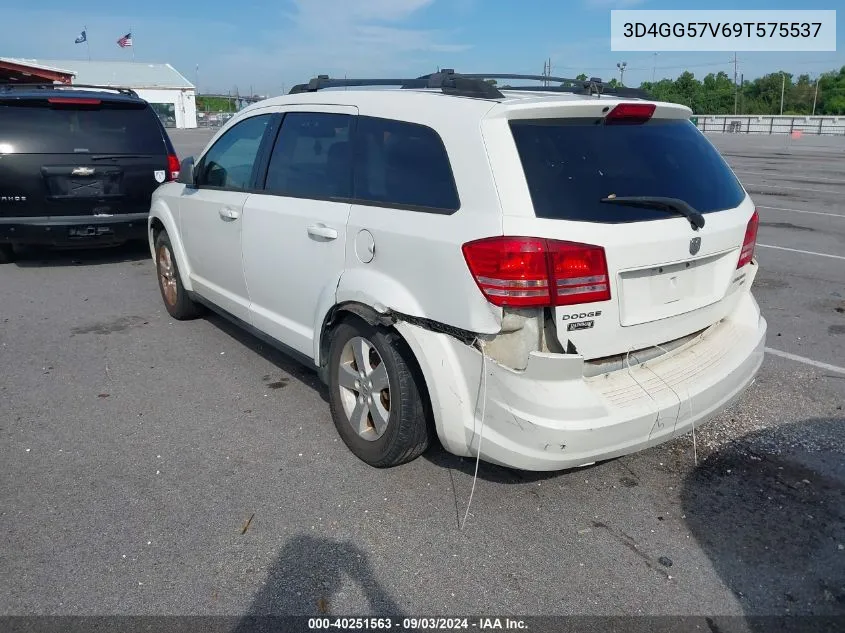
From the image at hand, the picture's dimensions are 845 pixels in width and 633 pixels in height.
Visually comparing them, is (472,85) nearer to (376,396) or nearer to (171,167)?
(376,396)

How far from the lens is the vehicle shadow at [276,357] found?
4.68 metres

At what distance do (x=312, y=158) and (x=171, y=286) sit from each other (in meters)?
2.66

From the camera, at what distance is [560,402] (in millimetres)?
2771

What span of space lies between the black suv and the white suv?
14.9 feet

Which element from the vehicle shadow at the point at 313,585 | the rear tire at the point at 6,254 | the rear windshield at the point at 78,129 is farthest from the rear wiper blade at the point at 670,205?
the rear tire at the point at 6,254

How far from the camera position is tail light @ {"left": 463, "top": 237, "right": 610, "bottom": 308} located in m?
2.71

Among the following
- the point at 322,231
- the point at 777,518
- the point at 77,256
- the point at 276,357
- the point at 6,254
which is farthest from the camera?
the point at 77,256

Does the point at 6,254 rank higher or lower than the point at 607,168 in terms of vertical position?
lower

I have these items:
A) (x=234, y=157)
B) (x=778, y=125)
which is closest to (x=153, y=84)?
(x=778, y=125)

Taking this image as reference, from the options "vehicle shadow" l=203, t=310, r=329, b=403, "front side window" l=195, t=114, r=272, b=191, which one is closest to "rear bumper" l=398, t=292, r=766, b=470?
"vehicle shadow" l=203, t=310, r=329, b=403

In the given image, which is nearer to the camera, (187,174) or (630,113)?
(630,113)

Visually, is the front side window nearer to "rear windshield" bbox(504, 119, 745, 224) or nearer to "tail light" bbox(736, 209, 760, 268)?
"rear windshield" bbox(504, 119, 745, 224)

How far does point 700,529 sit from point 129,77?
3108 inches

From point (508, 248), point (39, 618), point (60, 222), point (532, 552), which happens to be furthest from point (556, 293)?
point (60, 222)
